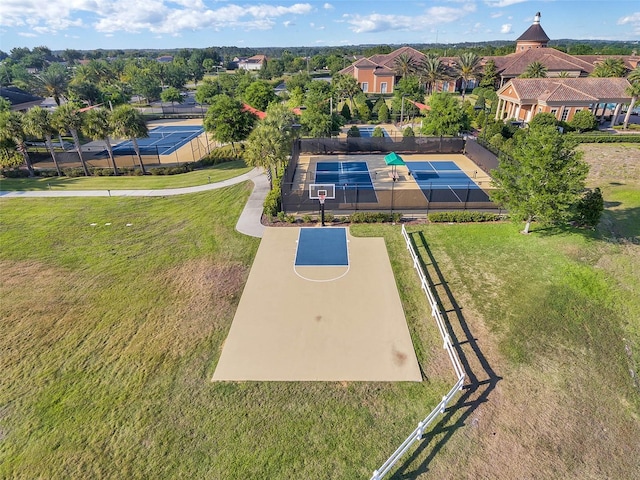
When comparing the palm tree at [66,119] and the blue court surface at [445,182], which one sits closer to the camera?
the blue court surface at [445,182]

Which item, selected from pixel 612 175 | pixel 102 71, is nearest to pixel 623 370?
pixel 612 175

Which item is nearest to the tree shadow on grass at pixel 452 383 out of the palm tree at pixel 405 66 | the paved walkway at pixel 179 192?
the paved walkway at pixel 179 192

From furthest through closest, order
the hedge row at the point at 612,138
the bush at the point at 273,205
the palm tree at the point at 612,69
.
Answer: the palm tree at the point at 612,69, the hedge row at the point at 612,138, the bush at the point at 273,205

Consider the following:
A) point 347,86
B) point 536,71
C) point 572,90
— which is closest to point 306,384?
point 572,90

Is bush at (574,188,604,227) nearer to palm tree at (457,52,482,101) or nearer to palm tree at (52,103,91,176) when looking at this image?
palm tree at (52,103,91,176)

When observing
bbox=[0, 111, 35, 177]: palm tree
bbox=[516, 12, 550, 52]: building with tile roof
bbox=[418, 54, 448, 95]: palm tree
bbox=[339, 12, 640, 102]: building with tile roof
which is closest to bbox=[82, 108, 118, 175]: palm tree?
bbox=[0, 111, 35, 177]: palm tree

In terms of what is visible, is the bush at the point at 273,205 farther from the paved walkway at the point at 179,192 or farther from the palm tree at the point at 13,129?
the palm tree at the point at 13,129

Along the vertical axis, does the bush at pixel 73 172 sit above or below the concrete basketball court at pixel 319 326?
above
